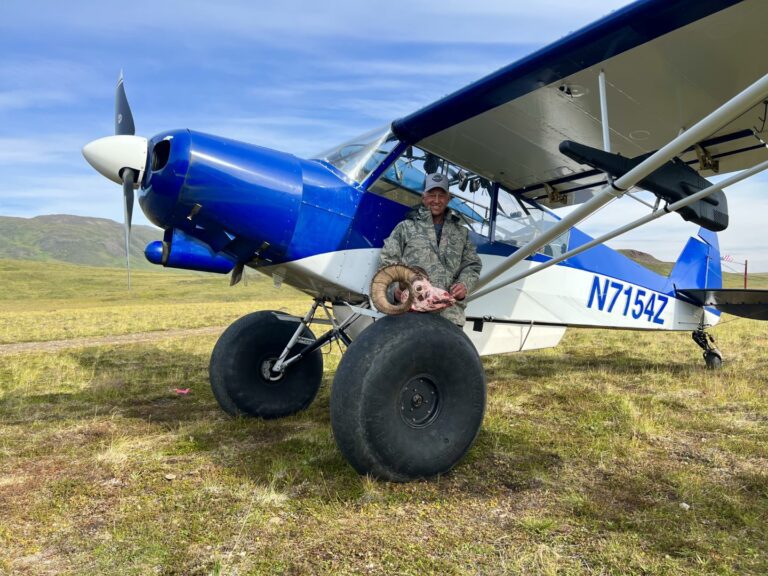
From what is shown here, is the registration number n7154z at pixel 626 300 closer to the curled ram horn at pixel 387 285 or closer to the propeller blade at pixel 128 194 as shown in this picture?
the curled ram horn at pixel 387 285

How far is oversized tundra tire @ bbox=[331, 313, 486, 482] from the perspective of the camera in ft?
10.1

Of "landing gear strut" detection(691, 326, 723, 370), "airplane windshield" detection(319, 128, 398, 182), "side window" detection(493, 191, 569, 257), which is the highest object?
"airplane windshield" detection(319, 128, 398, 182)

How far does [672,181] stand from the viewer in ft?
14.0

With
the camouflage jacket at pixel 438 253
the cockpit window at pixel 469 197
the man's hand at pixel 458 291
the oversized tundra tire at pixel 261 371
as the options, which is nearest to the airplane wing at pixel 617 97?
the cockpit window at pixel 469 197

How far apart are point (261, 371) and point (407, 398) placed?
2185 millimetres

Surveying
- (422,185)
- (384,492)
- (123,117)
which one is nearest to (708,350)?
(422,185)

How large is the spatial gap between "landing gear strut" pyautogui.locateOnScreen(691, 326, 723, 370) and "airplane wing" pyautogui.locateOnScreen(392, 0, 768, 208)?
332cm

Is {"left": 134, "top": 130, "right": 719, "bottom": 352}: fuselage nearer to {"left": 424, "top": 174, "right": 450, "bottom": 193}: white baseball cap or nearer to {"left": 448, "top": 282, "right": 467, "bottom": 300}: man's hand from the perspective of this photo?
{"left": 424, "top": 174, "right": 450, "bottom": 193}: white baseball cap

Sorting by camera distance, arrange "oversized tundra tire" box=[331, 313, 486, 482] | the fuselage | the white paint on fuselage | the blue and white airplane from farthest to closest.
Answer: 1. the white paint on fuselage
2. the fuselage
3. the blue and white airplane
4. "oversized tundra tire" box=[331, 313, 486, 482]

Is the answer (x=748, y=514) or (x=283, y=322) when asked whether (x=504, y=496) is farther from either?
(x=283, y=322)

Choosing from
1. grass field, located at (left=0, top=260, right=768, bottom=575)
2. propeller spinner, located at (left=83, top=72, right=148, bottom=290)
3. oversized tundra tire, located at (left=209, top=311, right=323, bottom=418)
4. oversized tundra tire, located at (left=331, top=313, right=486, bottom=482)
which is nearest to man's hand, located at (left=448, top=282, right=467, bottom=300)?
oversized tundra tire, located at (left=331, top=313, right=486, bottom=482)

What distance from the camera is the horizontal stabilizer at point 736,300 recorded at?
722cm

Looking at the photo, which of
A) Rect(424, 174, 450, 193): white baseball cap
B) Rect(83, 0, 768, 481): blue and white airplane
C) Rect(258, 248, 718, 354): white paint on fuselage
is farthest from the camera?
Rect(258, 248, 718, 354): white paint on fuselage

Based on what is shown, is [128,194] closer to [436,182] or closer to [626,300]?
[436,182]
